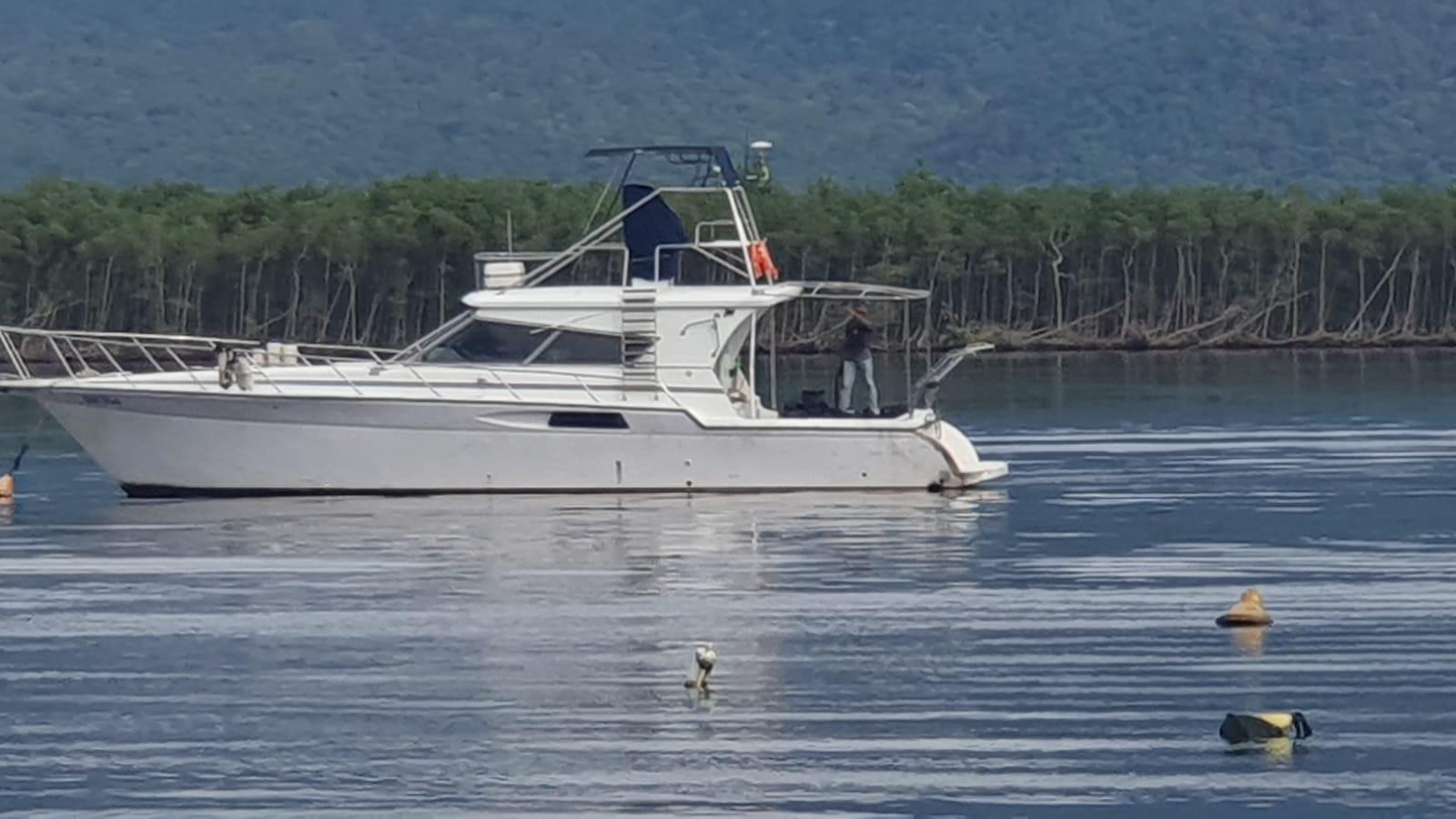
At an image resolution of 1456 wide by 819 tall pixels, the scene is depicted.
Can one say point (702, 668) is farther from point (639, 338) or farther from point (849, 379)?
point (849, 379)

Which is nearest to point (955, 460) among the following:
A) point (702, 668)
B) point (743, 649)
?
point (743, 649)

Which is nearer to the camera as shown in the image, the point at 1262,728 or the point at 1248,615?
the point at 1262,728

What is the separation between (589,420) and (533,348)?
953mm

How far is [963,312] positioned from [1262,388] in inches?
1324

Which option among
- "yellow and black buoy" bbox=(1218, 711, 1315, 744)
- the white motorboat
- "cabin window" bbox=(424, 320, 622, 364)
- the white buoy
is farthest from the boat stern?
"yellow and black buoy" bbox=(1218, 711, 1315, 744)

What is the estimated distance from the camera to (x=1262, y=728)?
2080cm

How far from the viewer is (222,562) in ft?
103

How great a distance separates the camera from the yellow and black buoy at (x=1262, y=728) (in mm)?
20781

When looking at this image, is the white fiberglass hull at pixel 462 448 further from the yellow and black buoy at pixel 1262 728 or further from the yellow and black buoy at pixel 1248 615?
the yellow and black buoy at pixel 1262 728

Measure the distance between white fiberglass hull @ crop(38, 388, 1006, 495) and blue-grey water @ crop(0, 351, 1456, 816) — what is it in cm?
33

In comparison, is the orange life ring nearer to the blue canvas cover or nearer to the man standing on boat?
the blue canvas cover

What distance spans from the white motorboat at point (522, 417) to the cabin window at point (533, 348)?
2 cm

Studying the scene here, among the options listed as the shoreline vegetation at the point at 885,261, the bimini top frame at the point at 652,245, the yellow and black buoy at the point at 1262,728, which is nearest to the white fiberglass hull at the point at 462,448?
the bimini top frame at the point at 652,245

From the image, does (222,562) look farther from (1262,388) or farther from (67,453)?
(1262,388)
